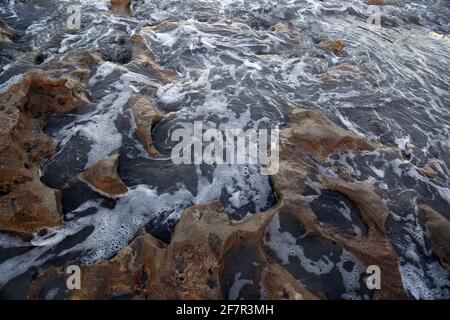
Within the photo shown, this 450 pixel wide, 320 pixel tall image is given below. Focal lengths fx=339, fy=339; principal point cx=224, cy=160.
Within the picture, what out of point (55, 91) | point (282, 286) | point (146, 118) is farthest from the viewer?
point (55, 91)

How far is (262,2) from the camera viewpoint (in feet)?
35.6

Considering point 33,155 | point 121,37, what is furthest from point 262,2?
point 33,155

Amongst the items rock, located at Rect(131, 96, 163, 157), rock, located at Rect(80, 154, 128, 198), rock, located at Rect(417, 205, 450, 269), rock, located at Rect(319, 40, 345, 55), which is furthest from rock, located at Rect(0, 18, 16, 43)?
rock, located at Rect(417, 205, 450, 269)

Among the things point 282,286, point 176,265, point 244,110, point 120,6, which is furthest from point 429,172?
point 120,6

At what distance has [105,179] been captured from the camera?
14.9 feet

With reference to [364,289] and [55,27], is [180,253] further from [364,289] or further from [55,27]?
[55,27]

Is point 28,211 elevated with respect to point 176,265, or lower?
lower

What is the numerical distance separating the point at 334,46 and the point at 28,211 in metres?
7.48

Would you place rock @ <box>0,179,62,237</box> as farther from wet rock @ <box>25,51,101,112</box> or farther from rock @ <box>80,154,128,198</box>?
wet rock @ <box>25,51,101,112</box>

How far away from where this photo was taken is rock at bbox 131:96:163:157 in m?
5.25

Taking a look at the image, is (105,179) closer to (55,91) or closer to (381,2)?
(55,91)

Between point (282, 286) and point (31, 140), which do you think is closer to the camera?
point (282, 286)

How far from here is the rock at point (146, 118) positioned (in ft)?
17.2

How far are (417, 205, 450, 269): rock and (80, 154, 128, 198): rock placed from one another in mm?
4111
